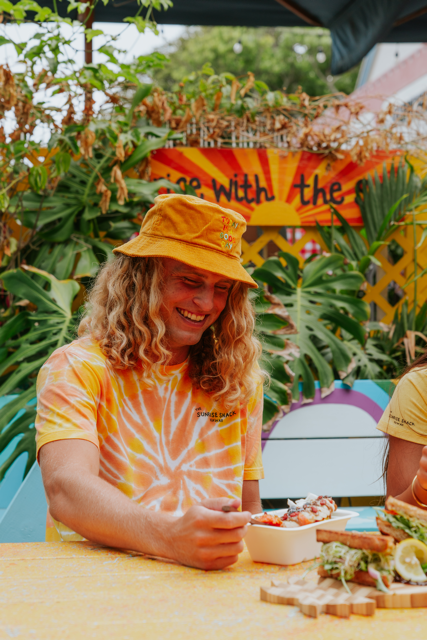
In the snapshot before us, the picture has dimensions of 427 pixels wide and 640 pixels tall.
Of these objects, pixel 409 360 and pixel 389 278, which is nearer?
pixel 409 360

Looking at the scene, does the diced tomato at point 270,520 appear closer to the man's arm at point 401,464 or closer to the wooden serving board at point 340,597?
the wooden serving board at point 340,597

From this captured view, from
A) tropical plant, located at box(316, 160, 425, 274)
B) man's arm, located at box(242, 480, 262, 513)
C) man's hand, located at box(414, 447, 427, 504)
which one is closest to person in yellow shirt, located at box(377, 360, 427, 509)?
man's hand, located at box(414, 447, 427, 504)

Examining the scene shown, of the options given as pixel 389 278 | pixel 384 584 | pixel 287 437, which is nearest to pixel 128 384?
pixel 384 584

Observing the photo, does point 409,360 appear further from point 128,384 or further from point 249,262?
point 128,384

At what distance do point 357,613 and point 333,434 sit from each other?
1.81m

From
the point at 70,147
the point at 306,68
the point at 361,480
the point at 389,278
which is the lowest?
the point at 361,480

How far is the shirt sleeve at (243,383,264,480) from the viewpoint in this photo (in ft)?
5.33

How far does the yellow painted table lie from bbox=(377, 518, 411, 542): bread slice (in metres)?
0.16

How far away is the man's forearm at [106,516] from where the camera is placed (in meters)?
1.07

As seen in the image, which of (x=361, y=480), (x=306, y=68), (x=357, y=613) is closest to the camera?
(x=357, y=613)

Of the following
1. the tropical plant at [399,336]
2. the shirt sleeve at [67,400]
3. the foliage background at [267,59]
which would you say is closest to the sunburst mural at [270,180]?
the tropical plant at [399,336]

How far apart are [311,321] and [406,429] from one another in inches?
50.5

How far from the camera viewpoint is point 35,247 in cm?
299

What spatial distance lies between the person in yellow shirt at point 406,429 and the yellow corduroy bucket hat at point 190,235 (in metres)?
0.56
